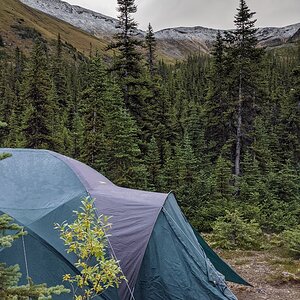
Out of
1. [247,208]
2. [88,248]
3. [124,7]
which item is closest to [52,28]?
[124,7]

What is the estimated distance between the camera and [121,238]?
7031mm

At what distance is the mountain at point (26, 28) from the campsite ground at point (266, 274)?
375 feet

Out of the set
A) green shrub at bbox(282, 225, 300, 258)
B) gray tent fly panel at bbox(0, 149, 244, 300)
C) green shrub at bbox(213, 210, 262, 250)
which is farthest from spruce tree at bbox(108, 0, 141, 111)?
gray tent fly panel at bbox(0, 149, 244, 300)

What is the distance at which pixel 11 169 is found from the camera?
25.8 ft

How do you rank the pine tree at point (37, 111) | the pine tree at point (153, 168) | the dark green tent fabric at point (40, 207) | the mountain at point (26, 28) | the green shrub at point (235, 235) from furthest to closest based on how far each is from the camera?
the mountain at point (26, 28)
the pine tree at point (37, 111)
the pine tree at point (153, 168)
the green shrub at point (235, 235)
the dark green tent fabric at point (40, 207)

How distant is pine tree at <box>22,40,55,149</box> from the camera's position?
797 inches

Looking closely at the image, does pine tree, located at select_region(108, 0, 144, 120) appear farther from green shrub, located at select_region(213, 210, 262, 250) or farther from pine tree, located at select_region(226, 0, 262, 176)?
green shrub, located at select_region(213, 210, 262, 250)

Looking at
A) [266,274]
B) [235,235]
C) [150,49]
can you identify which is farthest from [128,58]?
[266,274]

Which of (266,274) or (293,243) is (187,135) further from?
(266,274)

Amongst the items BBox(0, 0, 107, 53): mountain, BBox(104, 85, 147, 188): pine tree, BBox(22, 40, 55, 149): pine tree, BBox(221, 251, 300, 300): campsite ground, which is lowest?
BBox(221, 251, 300, 300): campsite ground

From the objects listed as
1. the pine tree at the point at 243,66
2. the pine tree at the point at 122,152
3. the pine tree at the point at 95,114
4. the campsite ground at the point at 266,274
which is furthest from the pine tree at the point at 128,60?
the campsite ground at the point at 266,274

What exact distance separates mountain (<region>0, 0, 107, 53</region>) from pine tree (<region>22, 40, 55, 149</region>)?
101 meters

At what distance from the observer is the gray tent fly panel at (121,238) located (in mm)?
6551

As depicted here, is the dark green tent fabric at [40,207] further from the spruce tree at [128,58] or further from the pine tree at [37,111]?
the spruce tree at [128,58]
